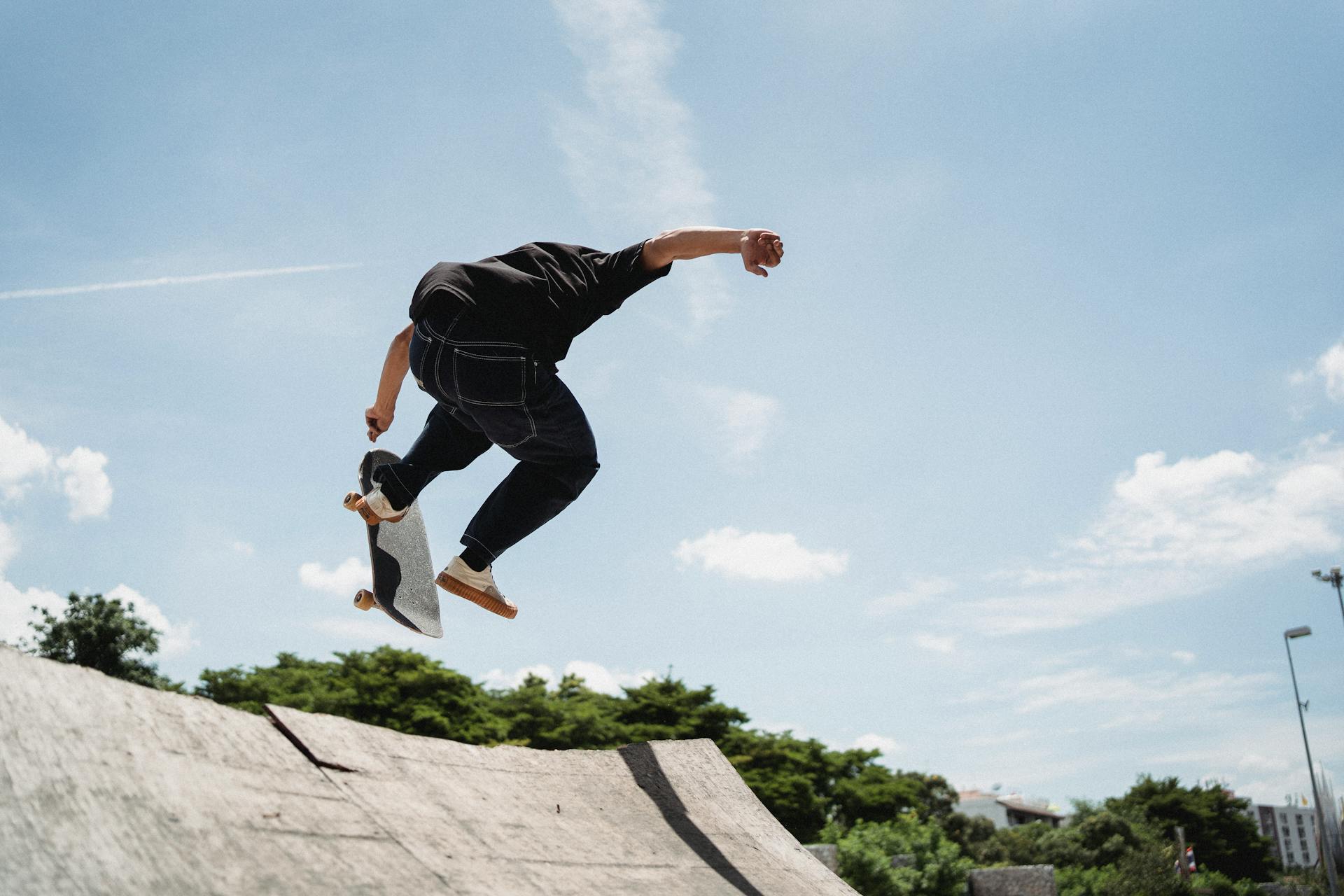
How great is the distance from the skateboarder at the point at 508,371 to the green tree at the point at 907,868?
1336 cm

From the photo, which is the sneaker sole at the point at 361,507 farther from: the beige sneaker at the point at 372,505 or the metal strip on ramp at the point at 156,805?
the metal strip on ramp at the point at 156,805

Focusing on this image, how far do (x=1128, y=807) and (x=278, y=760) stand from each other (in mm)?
55128

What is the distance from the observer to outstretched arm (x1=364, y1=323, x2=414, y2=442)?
161 inches

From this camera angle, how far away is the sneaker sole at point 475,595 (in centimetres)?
417

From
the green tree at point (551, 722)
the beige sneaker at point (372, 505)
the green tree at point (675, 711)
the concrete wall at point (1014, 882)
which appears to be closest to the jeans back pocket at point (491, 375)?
the beige sneaker at point (372, 505)

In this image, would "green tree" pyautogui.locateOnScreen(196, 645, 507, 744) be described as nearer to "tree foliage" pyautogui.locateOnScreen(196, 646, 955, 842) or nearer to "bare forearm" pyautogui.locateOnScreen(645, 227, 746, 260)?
"tree foliage" pyautogui.locateOnScreen(196, 646, 955, 842)

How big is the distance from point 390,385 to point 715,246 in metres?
1.64

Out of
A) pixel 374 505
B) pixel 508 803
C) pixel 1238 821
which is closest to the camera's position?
pixel 508 803

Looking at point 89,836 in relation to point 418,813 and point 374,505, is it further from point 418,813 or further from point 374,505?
point 374,505

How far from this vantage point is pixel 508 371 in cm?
361

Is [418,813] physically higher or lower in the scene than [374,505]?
lower

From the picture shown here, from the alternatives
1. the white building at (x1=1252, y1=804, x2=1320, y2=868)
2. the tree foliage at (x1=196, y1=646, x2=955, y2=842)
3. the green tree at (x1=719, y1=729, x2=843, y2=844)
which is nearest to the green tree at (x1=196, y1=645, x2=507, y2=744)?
the tree foliage at (x1=196, y1=646, x2=955, y2=842)

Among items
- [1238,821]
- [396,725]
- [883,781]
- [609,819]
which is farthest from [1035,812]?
[609,819]

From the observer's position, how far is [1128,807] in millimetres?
48156
